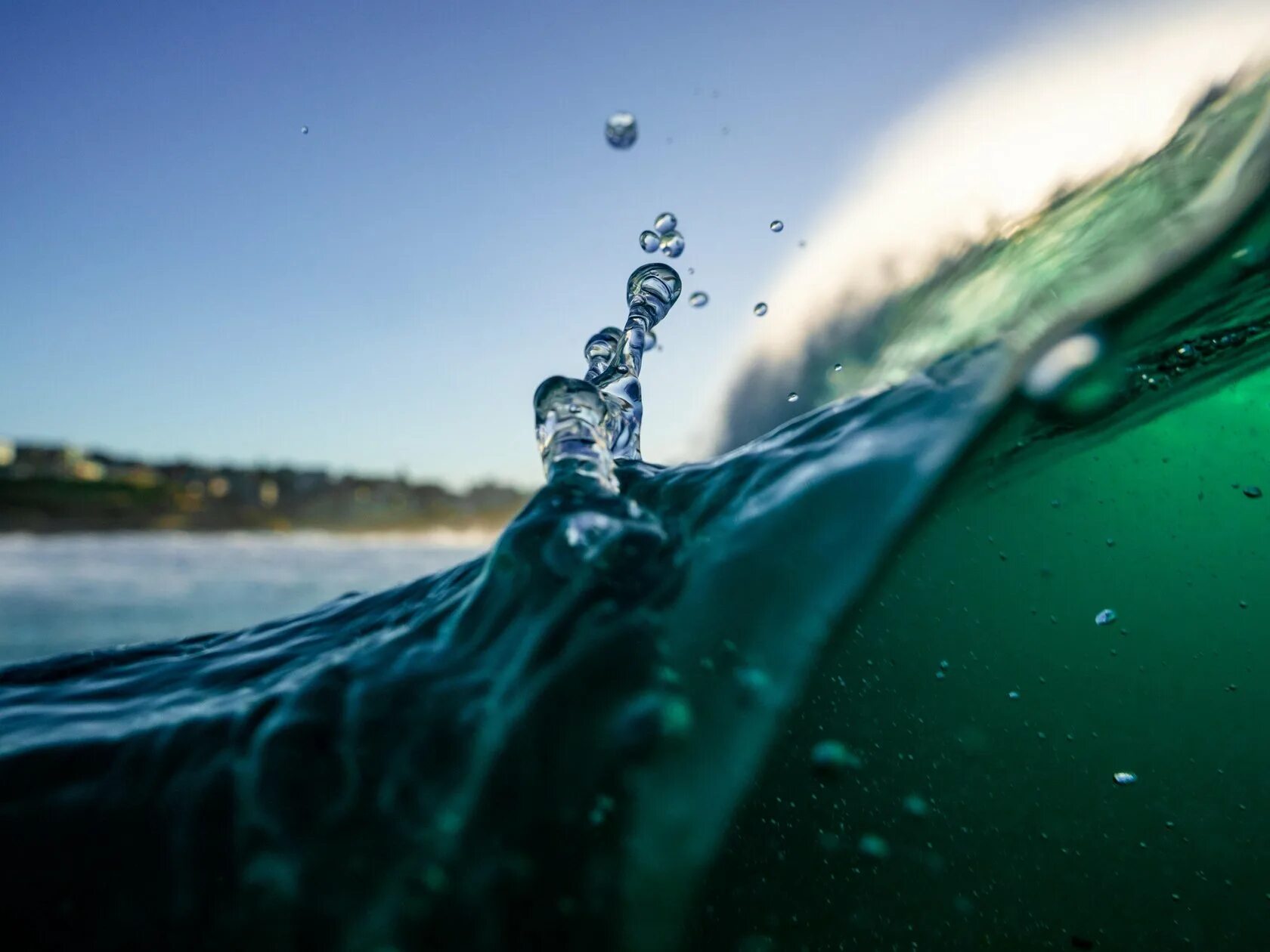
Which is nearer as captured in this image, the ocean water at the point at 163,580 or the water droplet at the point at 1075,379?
the water droplet at the point at 1075,379

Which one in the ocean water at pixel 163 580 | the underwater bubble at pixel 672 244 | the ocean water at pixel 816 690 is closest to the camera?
the ocean water at pixel 816 690

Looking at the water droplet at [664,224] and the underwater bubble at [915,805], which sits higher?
the water droplet at [664,224]

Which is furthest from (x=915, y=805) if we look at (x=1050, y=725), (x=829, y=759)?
(x=1050, y=725)

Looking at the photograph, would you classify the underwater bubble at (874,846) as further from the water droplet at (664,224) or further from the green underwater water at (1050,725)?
the water droplet at (664,224)

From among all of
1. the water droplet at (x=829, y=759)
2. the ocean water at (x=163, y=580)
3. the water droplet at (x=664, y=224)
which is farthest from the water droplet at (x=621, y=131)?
the ocean water at (x=163, y=580)

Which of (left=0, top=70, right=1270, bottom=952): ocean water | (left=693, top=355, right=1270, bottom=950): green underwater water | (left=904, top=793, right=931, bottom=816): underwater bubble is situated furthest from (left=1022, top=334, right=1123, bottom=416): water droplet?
(left=904, top=793, right=931, bottom=816): underwater bubble

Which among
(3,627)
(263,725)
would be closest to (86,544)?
(3,627)

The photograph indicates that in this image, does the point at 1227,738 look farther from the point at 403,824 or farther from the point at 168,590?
the point at 168,590

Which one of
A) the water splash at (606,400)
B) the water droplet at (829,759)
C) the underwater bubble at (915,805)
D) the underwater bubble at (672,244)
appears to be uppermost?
the underwater bubble at (672,244)
